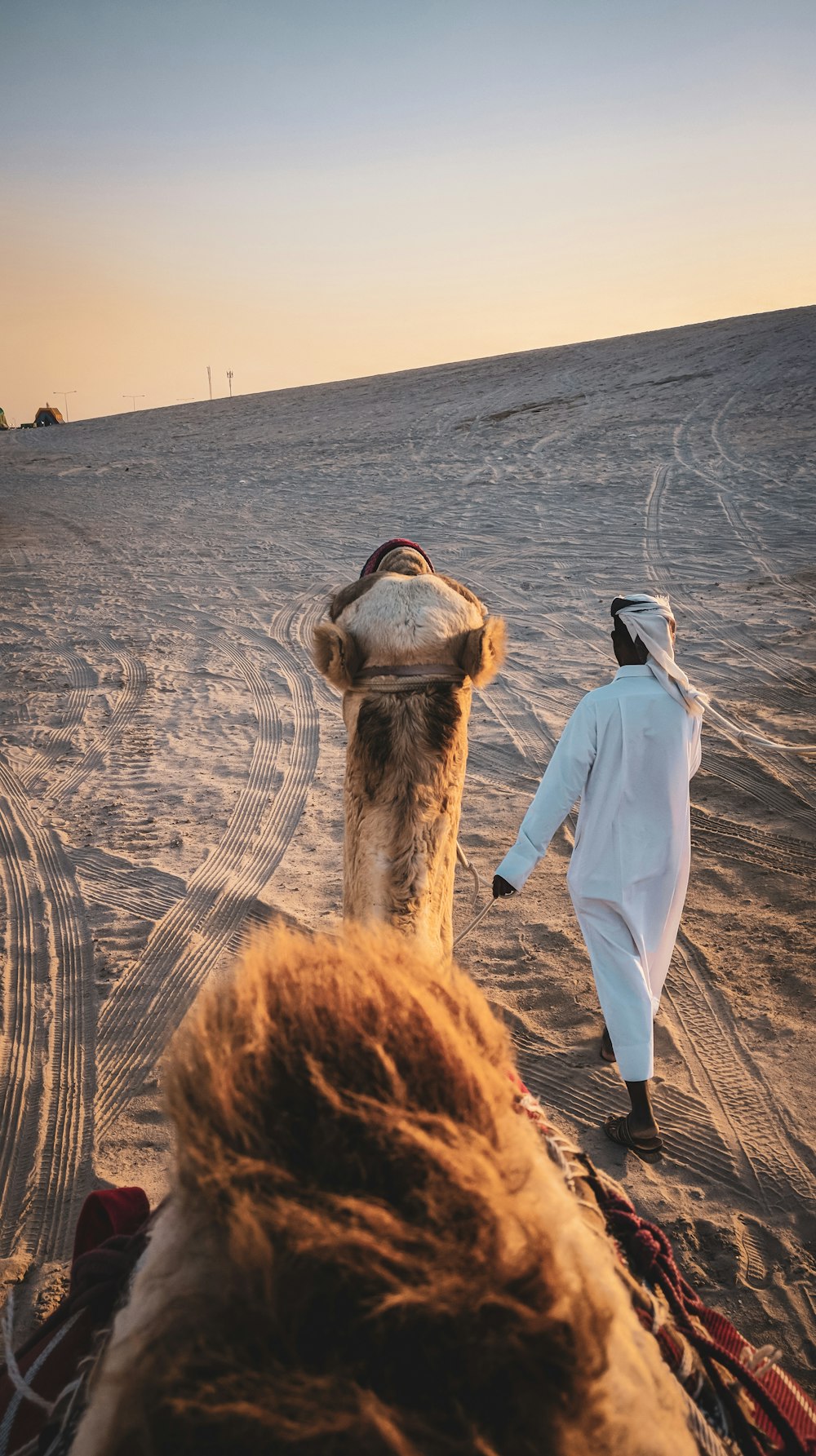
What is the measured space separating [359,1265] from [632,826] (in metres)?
3.07

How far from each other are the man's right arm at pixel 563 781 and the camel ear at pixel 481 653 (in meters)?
1.41

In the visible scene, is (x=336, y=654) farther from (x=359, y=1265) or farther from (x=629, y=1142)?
(x=629, y=1142)

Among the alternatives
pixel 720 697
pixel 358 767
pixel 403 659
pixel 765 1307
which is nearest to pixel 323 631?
pixel 403 659

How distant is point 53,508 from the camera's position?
20438 millimetres

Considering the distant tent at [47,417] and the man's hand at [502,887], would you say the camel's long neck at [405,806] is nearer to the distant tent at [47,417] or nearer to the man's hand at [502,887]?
the man's hand at [502,887]

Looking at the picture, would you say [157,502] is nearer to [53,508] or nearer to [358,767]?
[53,508]

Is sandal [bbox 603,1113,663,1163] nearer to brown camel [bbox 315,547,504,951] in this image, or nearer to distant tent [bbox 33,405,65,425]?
brown camel [bbox 315,547,504,951]

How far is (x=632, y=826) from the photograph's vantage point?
3.68 meters

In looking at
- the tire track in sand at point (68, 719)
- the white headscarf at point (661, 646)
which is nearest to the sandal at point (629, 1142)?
the white headscarf at point (661, 646)

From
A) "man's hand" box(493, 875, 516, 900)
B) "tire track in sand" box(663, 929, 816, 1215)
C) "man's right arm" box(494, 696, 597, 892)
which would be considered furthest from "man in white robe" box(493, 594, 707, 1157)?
"tire track in sand" box(663, 929, 816, 1215)

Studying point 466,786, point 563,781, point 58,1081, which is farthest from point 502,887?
point 466,786

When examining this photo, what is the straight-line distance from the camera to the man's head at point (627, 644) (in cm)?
385

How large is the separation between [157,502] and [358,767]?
20.0 m

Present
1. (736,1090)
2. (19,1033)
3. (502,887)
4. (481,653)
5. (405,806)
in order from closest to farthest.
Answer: (405,806) < (481,653) < (502,887) < (736,1090) < (19,1033)
